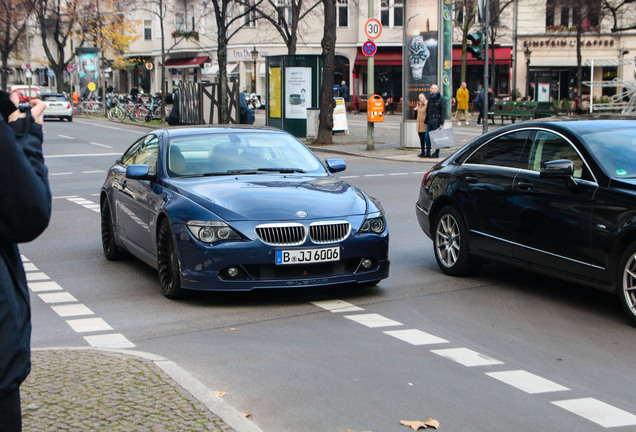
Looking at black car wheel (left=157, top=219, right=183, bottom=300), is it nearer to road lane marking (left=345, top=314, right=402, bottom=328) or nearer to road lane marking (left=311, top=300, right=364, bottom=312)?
road lane marking (left=311, top=300, right=364, bottom=312)

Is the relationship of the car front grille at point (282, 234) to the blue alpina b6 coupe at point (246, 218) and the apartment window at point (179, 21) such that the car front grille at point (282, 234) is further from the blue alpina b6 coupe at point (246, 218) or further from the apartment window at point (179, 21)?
the apartment window at point (179, 21)

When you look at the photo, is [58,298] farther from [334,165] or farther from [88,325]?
[334,165]

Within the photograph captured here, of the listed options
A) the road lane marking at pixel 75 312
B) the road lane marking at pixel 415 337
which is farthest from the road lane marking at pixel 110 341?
the road lane marking at pixel 415 337

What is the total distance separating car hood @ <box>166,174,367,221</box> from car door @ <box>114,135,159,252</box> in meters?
0.39

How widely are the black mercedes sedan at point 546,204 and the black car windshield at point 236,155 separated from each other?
4.80 feet

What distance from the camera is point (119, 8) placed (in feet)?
266

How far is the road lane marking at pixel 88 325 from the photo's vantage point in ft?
23.4

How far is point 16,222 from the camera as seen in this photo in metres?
2.81

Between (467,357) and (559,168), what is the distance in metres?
2.20

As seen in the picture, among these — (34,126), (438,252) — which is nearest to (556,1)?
(438,252)

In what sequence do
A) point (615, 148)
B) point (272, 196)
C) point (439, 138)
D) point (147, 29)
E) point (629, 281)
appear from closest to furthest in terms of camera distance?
point (629, 281)
point (615, 148)
point (272, 196)
point (439, 138)
point (147, 29)

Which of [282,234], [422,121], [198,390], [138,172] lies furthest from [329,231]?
[422,121]

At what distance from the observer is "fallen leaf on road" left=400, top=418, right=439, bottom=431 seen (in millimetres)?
4758

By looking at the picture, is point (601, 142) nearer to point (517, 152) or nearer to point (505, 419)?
point (517, 152)
